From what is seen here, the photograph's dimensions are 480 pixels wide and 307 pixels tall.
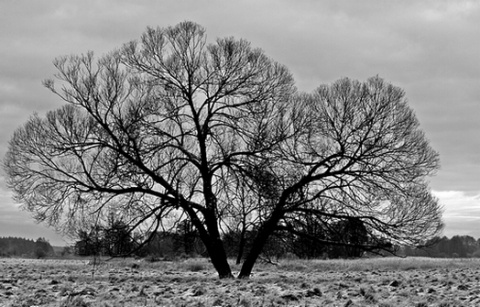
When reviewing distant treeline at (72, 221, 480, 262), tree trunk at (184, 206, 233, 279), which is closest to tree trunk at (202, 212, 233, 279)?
tree trunk at (184, 206, 233, 279)

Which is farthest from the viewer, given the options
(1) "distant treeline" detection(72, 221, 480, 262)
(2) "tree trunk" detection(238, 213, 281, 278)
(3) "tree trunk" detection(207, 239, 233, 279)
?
(3) "tree trunk" detection(207, 239, 233, 279)

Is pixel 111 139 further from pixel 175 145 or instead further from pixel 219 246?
pixel 219 246

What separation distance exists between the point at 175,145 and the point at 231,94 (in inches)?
106

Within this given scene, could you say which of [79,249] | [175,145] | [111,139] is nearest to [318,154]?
[175,145]

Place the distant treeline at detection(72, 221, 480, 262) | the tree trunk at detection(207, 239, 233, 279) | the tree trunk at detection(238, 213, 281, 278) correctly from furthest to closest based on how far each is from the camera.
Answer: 1. the tree trunk at detection(207, 239, 233, 279)
2. the tree trunk at detection(238, 213, 281, 278)
3. the distant treeline at detection(72, 221, 480, 262)

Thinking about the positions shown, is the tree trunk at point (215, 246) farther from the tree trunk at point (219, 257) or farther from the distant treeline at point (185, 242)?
the distant treeline at point (185, 242)

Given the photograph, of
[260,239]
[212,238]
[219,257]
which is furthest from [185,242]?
[260,239]

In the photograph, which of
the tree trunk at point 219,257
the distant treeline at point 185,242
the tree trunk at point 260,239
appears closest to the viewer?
the distant treeline at point 185,242

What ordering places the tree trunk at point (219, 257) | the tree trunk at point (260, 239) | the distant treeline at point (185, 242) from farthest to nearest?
the tree trunk at point (219, 257) < the tree trunk at point (260, 239) < the distant treeline at point (185, 242)

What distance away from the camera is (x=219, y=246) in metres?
20.9

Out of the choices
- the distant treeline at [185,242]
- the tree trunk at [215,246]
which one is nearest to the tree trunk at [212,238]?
the tree trunk at [215,246]

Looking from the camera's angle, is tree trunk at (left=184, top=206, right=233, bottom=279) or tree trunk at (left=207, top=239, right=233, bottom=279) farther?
tree trunk at (left=207, top=239, right=233, bottom=279)

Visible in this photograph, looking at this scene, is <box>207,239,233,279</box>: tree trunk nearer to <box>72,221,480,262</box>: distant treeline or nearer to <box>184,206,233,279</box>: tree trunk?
<box>184,206,233,279</box>: tree trunk

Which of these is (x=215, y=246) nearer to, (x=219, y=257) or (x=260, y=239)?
(x=219, y=257)
